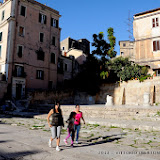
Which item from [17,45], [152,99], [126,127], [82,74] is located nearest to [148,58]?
[152,99]

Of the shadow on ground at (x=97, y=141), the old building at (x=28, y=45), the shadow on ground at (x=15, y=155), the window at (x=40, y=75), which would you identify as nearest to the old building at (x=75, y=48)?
the old building at (x=28, y=45)

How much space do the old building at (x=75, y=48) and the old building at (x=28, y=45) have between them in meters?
7.63

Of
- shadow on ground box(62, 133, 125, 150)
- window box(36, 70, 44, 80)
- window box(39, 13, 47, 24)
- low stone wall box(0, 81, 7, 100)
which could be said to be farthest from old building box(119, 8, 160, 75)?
low stone wall box(0, 81, 7, 100)

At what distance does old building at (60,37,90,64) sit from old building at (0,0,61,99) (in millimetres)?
7631

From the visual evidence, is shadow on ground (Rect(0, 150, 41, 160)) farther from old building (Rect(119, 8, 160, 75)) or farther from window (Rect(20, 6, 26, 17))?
window (Rect(20, 6, 26, 17))

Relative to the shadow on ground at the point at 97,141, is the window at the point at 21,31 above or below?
above

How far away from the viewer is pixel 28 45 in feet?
87.1

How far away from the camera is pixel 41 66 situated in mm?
27922

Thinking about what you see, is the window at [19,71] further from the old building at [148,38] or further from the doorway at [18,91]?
the old building at [148,38]

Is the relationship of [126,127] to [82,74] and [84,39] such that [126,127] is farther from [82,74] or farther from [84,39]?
[84,39]

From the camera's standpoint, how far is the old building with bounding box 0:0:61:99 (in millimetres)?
24422

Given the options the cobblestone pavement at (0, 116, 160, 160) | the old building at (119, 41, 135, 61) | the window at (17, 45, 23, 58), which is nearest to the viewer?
the cobblestone pavement at (0, 116, 160, 160)

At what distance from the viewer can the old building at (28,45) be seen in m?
24.4

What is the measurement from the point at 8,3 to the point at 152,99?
24.6 meters
